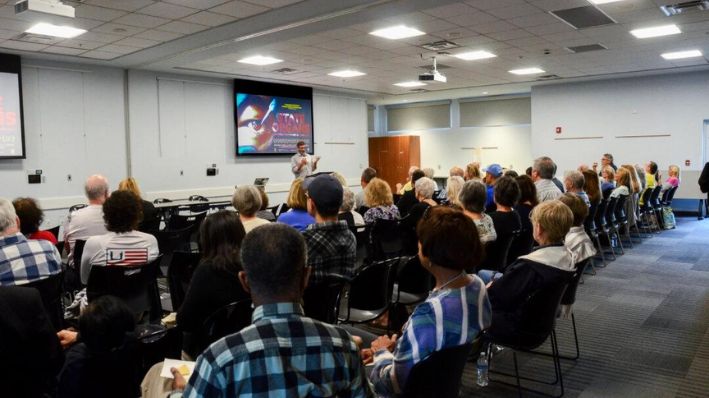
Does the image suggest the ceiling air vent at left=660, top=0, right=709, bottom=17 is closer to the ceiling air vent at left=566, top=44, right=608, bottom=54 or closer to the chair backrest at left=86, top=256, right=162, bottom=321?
the ceiling air vent at left=566, top=44, right=608, bottom=54

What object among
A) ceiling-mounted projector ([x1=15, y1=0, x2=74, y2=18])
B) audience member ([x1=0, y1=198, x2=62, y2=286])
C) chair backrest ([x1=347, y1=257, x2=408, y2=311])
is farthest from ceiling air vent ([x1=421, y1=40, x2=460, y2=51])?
audience member ([x1=0, y1=198, x2=62, y2=286])

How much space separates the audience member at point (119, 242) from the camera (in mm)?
3664

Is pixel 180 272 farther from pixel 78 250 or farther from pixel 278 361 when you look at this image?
pixel 278 361

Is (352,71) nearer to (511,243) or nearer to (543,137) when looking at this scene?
(543,137)

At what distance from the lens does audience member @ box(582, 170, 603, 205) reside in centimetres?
727

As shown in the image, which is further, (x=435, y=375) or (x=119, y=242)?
(x=119, y=242)

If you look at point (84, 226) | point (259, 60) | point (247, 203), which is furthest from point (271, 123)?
point (247, 203)

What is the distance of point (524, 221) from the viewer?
5.38 m

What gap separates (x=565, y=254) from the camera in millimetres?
3283

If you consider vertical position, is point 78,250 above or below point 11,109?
below

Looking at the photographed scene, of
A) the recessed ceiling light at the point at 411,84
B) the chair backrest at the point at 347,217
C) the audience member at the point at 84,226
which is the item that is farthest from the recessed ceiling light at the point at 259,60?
the audience member at the point at 84,226

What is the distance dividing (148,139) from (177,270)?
843 cm

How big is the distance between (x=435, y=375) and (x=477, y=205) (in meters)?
2.78

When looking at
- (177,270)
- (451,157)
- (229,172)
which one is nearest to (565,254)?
(177,270)
